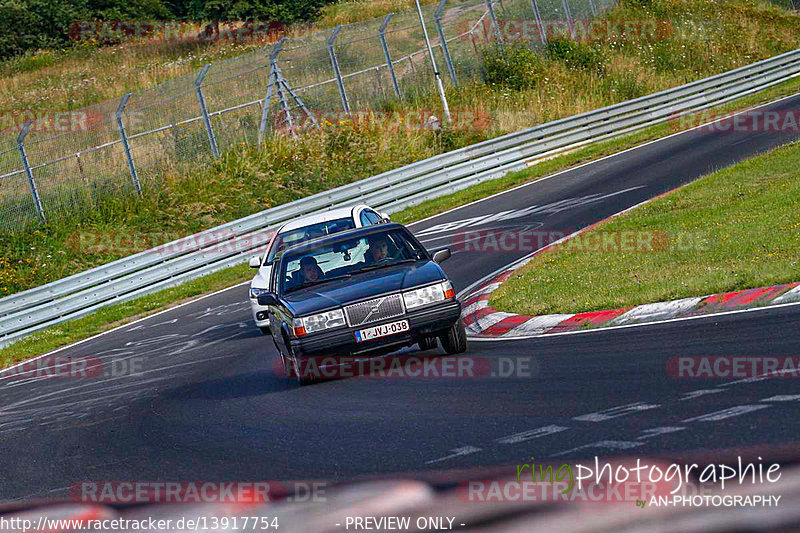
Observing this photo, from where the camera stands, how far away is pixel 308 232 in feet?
51.9

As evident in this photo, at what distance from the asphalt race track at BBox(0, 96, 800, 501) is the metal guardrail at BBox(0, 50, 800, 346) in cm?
803

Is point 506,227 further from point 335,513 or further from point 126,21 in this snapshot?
point 126,21

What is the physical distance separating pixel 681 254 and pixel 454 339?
175 inches

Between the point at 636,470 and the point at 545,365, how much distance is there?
5565 mm

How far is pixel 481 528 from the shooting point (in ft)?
8.20

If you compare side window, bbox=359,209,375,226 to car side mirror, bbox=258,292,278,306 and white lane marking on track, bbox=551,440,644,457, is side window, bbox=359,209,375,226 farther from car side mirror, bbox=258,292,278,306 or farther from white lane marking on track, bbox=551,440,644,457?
white lane marking on track, bbox=551,440,644,457

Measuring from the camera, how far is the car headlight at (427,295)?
32.4 feet

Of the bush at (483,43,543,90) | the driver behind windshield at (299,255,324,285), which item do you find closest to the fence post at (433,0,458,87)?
the bush at (483,43,543,90)

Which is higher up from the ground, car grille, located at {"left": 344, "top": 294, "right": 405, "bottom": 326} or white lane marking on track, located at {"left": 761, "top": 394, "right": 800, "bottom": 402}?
white lane marking on track, located at {"left": 761, "top": 394, "right": 800, "bottom": 402}

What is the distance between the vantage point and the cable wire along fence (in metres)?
Answer: 27.4

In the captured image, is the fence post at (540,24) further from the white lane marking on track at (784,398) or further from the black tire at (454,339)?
the white lane marking on track at (784,398)

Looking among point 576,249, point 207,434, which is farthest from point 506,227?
point 207,434

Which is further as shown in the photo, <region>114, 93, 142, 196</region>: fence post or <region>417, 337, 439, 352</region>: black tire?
<region>114, 93, 142, 196</region>: fence post

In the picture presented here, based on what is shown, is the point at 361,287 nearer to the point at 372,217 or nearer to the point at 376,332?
the point at 376,332
